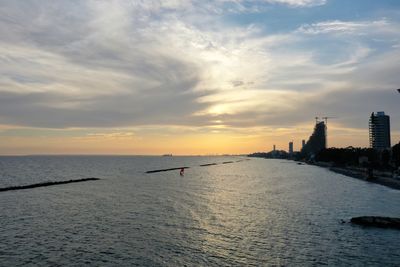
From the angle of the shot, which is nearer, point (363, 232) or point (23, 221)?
point (363, 232)

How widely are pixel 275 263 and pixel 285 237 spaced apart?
11562 millimetres

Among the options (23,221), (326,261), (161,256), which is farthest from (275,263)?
(23,221)

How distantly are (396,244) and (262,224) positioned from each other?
1824cm

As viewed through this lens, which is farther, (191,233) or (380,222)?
(380,222)

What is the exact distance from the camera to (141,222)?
5666 centimetres

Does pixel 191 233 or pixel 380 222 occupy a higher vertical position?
pixel 380 222

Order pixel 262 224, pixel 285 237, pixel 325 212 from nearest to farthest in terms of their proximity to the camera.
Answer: pixel 285 237, pixel 262 224, pixel 325 212

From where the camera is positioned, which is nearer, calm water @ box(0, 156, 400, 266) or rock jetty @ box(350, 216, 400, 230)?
calm water @ box(0, 156, 400, 266)

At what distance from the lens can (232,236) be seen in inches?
1880

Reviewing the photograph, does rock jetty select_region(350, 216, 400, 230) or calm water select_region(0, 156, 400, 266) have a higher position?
rock jetty select_region(350, 216, 400, 230)

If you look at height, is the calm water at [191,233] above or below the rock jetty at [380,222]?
below

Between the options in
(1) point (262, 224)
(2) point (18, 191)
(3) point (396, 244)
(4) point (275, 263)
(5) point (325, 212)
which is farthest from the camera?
(2) point (18, 191)

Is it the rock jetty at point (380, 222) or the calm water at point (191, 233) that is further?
the rock jetty at point (380, 222)

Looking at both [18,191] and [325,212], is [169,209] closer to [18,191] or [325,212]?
[325,212]
